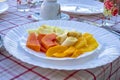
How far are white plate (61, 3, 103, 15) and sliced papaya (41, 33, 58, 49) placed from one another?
437 mm

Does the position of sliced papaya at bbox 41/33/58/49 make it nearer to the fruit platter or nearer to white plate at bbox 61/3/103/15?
the fruit platter

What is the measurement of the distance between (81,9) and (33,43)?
1.95 ft

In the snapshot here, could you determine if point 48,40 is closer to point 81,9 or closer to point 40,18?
point 40,18

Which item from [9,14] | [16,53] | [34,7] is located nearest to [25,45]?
[16,53]

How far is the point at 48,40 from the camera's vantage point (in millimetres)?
704

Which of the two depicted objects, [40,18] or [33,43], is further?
[40,18]

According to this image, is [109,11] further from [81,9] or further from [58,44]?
[58,44]

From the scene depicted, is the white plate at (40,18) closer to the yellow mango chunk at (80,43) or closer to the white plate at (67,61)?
the white plate at (67,61)

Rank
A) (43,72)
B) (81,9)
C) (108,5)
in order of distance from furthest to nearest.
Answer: (81,9) < (108,5) < (43,72)

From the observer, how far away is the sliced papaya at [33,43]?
2.22 feet

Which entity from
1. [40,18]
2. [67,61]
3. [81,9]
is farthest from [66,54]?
[81,9]

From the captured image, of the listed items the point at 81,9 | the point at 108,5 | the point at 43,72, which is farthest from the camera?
the point at 81,9

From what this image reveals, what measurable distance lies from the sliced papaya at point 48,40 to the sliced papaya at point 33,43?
0.9 inches

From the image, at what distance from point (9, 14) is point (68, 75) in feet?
2.12
